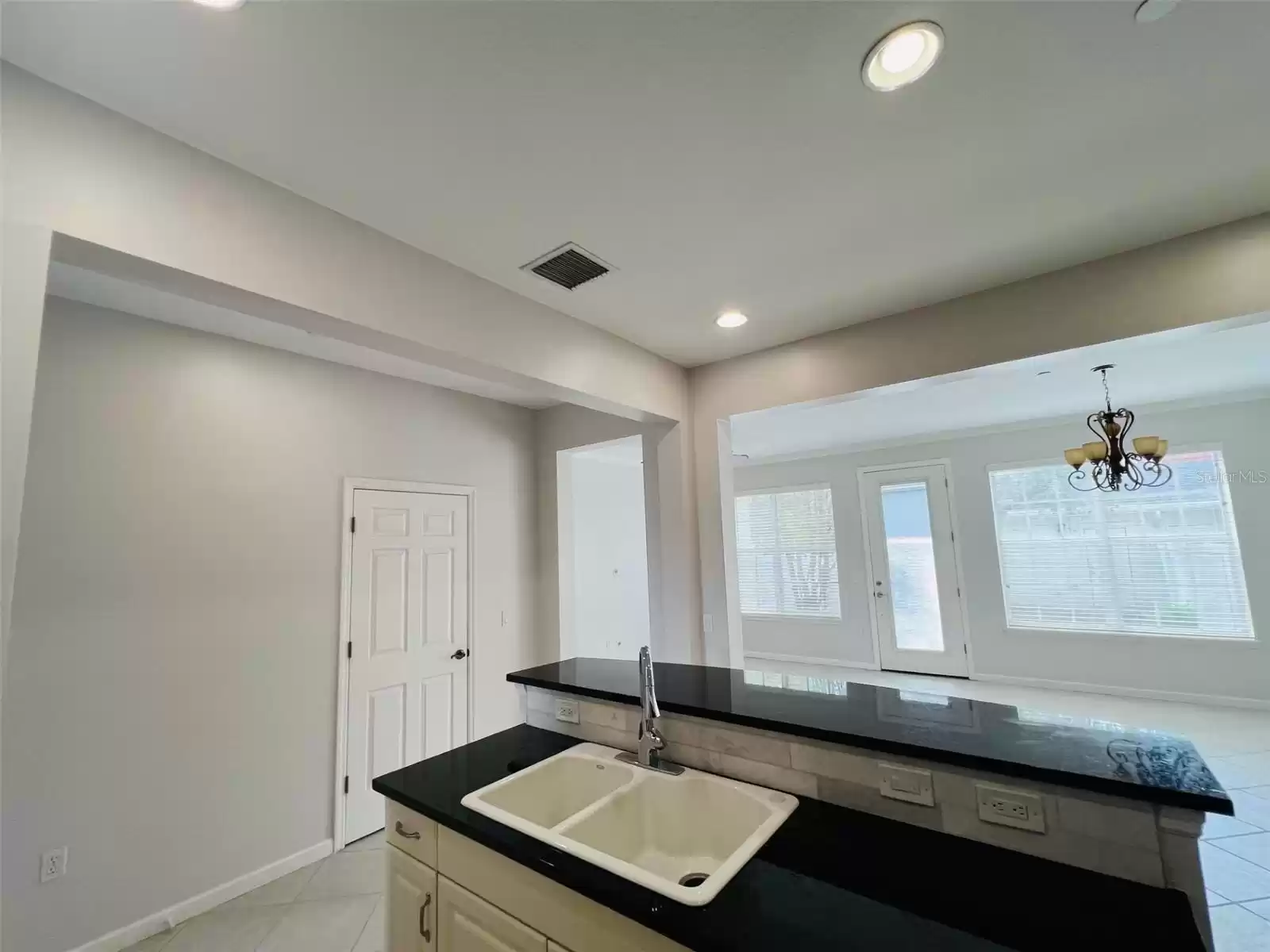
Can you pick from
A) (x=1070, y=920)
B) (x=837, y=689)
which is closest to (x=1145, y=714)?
(x=837, y=689)

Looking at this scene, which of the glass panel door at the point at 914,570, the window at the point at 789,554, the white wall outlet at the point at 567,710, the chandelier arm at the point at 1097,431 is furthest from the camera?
the window at the point at 789,554

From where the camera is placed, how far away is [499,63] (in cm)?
122

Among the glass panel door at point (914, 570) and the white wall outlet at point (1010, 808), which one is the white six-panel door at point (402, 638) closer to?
the white wall outlet at point (1010, 808)

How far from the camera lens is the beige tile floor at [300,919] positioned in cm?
220

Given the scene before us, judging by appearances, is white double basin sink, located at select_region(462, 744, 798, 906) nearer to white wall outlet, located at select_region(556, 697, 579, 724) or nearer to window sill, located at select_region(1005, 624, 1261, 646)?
white wall outlet, located at select_region(556, 697, 579, 724)

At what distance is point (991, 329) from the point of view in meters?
2.33

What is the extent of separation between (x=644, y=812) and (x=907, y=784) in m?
0.69

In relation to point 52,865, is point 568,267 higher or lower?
higher

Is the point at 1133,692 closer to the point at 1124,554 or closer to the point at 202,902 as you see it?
the point at 1124,554

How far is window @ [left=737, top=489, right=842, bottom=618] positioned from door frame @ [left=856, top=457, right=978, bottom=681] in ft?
1.19

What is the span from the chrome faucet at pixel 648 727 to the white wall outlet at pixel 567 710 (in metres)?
0.36

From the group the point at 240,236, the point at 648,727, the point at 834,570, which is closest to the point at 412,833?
the point at 648,727

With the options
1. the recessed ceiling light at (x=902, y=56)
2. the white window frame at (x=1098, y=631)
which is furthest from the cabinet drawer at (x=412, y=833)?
the white window frame at (x=1098, y=631)

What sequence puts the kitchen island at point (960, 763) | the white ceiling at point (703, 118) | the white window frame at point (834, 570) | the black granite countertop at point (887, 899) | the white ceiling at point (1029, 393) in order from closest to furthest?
1. the black granite countertop at point (887, 899)
2. the kitchen island at point (960, 763)
3. the white ceiling at point (703, 118)
4. the white ceiling at point (1029, 393)
5. the white window frame at point (834, 570)
